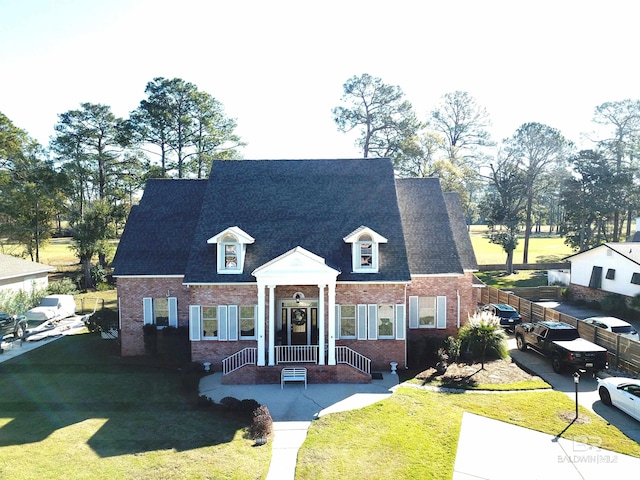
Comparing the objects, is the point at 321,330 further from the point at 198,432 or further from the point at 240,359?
the point at 198,432

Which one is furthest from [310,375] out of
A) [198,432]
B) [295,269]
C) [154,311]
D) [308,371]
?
[154,311]

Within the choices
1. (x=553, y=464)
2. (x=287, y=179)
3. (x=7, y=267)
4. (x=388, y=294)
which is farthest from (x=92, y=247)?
(x=553, y=464)

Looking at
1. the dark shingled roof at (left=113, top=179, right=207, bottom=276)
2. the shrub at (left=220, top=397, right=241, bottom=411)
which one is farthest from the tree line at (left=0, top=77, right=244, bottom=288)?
the shrub at (left=220, top=397, right=241, bottom=411)

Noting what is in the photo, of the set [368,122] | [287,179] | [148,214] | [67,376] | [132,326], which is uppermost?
[368,122]

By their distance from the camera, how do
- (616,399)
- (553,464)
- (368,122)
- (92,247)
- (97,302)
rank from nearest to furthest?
(553,464)
(616,399)
(97,302)
(92,247)
(368,122)

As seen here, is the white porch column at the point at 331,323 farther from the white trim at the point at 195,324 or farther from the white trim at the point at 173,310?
the white trim at the point at 173,310

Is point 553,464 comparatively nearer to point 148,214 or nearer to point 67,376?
point 67,376

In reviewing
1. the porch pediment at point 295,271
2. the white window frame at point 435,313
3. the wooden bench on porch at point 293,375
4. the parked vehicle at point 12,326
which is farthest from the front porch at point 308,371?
the parked vehicle at point 12,326
